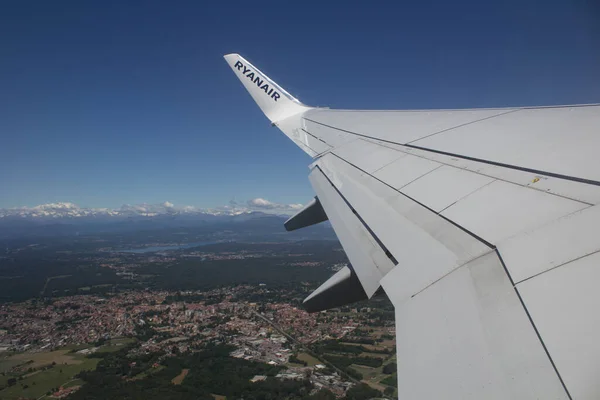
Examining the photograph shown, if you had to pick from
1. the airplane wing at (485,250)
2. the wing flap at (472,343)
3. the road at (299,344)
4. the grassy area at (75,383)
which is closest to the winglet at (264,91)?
the airplane wing at (485,250)

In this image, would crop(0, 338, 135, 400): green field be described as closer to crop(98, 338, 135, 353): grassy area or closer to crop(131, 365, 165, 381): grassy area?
crop(98, 338, 135, 353): grassy area

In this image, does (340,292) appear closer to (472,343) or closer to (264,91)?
(472,343)

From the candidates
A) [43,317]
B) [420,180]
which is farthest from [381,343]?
[43,317]

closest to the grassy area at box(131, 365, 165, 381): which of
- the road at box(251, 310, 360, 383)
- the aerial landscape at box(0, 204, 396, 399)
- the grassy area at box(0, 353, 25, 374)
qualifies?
the aerial landscape at box(0, 204, 396, 399)

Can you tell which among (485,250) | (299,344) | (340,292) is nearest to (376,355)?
(299,344)

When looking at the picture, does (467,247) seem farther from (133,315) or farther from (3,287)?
(3,287)

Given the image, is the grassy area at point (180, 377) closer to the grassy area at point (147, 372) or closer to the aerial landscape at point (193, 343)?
the aerial landscape at point (193, 343)
